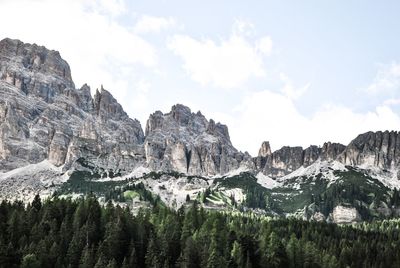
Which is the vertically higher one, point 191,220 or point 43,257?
point 191,220

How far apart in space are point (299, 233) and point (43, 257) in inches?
4302

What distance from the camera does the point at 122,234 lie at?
427 feet

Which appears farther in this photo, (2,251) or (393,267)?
(393,267)

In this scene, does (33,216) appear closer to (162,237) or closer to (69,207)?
(69,207)

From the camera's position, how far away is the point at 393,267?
144625 millimetres

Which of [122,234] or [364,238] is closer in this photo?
[122,234]

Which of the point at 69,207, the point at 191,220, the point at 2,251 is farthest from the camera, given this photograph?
the point at 191,220

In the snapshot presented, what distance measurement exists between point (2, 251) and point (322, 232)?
122 m

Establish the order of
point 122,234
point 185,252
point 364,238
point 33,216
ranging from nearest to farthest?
point 185,252 → point 122,234 → point 33,216 → point 364,238

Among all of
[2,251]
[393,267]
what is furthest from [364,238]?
[2,251]

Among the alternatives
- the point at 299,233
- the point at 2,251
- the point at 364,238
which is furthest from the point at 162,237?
the point at 364,238

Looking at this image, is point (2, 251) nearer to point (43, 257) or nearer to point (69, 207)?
point (43, 257)

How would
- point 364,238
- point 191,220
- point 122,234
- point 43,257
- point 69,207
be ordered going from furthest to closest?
point 364,238 → point 191,220 → point 69,207 → point 122,234 → point 43,257

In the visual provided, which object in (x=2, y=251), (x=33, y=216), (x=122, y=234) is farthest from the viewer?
(x=33, y=216)
